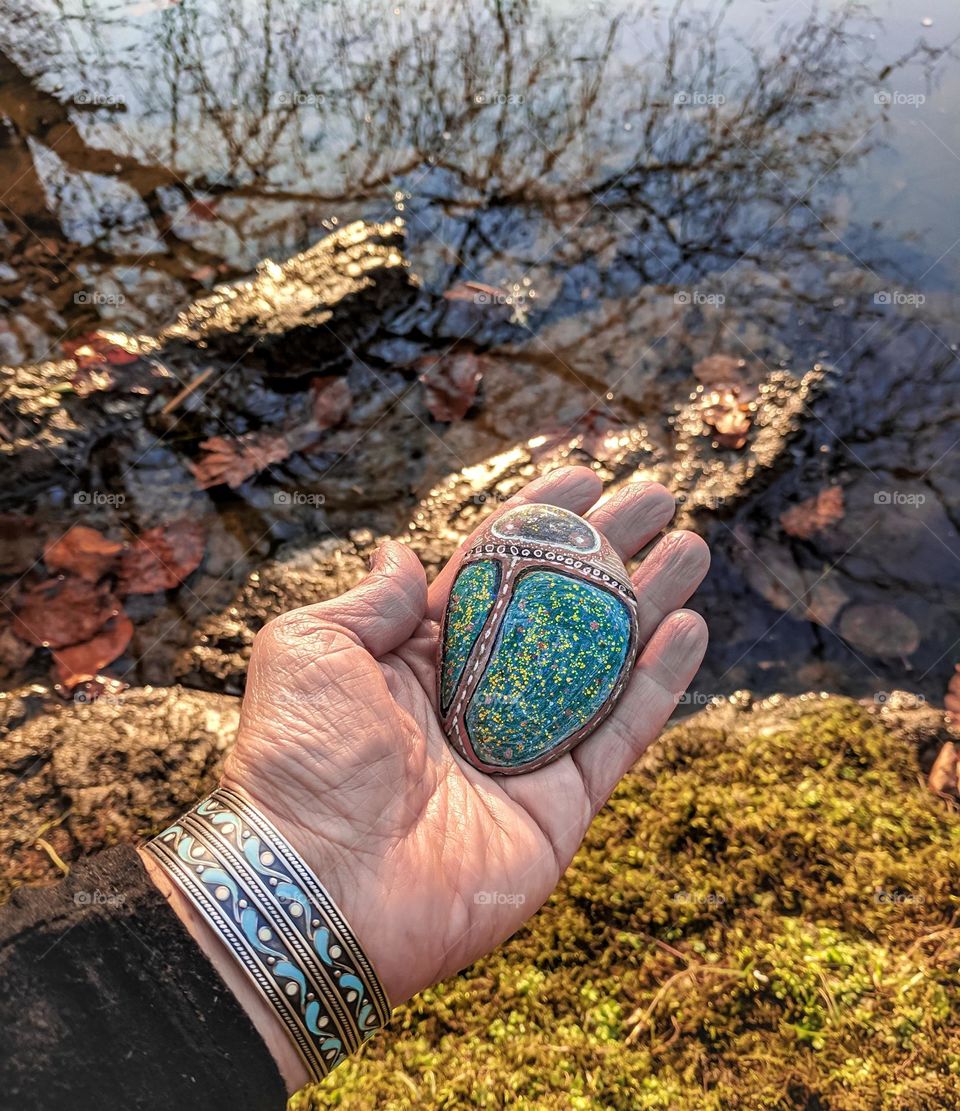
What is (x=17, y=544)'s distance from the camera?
3.62m

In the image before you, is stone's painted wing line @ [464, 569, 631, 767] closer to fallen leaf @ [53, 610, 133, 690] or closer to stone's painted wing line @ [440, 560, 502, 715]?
stone's painted wing line @ [440, 560, 502, 715]

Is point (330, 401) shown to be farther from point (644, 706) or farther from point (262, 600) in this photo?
point (644, 706)

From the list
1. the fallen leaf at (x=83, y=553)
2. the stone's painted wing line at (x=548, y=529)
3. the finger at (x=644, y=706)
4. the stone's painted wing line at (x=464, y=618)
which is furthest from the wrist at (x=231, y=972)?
the fallen leaf at (x=83, y=553)

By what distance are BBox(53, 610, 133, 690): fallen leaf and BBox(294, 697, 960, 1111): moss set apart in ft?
6.35

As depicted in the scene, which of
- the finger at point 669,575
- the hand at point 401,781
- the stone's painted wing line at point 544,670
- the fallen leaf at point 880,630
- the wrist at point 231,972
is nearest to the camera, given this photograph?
the wrist at point 231,972

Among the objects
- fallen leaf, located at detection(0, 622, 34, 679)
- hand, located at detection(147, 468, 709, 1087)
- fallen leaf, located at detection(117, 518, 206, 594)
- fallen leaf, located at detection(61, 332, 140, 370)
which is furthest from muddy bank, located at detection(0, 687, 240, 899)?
fallen leaf, located at detection(61, 332, 140, 370)

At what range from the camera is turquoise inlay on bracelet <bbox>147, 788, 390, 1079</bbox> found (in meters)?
1.91

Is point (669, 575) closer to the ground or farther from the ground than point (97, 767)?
farther from the ground

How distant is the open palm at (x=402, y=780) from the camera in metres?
2.16

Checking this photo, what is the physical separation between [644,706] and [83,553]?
2674 mm

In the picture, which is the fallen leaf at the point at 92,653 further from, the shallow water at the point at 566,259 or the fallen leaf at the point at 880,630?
the fallen leaf at the point at 880,630

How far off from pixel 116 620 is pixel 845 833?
3134 mm

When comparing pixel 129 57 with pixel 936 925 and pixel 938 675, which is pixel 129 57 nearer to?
pixel 938 675

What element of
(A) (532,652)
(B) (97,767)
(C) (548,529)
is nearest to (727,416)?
(C) (548,529)
